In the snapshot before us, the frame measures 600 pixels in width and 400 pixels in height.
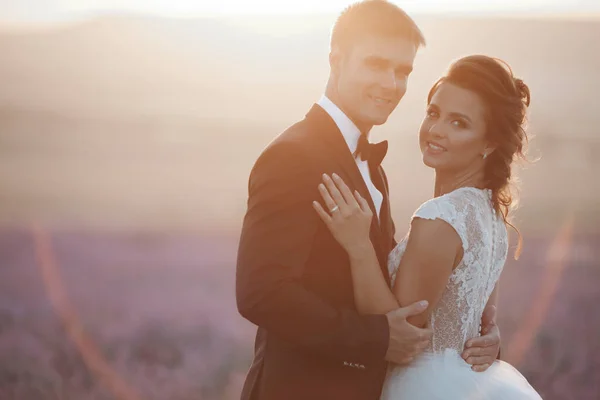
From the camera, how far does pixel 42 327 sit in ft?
28.3

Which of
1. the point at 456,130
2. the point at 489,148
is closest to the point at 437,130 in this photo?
the point at 456,130

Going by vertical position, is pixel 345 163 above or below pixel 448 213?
above

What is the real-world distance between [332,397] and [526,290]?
7289 mm

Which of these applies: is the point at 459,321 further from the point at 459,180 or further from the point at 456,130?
the point at 456,130

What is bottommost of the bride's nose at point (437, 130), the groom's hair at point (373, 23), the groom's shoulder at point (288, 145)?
the groom's shoulder at point (288, 145)

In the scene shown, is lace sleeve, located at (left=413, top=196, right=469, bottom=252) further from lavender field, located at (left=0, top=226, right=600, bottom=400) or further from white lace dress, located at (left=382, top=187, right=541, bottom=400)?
lavender field, located at (left=0, top=226, right=600, bottom=400)

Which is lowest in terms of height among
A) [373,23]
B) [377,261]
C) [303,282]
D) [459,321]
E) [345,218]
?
[459,321]

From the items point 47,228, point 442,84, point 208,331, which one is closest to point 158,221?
point 47,228

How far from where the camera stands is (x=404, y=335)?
257 cm

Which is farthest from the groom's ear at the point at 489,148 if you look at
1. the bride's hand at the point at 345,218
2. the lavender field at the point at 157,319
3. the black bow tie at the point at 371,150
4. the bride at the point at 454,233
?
the lavender field at the point at 157,319

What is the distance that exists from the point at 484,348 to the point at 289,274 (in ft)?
3.13

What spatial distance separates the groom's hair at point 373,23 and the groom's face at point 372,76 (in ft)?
0.08

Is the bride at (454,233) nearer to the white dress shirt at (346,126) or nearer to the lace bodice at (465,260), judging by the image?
the lace bodice at (465,260)

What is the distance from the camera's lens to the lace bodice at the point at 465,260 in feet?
8.79
